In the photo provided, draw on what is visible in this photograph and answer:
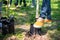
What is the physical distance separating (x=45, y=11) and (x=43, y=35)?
94cm

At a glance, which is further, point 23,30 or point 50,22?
point 50,22

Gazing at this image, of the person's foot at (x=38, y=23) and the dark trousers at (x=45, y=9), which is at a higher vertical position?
the dark trousers at (x=45, y=9)

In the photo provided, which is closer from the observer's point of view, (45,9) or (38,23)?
(38,23)

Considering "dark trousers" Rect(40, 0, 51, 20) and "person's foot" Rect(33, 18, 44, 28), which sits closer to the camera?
"person's foot" Rect(33, 18, 44, 28)

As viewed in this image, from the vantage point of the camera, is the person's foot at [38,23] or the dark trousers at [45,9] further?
the dark trousers at [45,9]

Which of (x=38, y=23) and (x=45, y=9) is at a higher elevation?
(x=45, y=9)

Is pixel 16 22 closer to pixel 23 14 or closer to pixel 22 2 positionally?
pixel 23 14

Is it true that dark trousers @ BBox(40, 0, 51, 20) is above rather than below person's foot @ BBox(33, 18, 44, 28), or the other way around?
above

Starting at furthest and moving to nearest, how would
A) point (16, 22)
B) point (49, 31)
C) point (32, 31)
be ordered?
1. point (16, 22)
2. point (49, 31)
3. point (32, 31)

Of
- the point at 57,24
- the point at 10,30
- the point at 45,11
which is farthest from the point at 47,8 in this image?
the point at 10,30

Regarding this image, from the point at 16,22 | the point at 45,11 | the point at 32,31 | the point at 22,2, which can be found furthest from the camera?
the point at 22,2

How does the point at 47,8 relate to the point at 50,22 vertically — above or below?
above

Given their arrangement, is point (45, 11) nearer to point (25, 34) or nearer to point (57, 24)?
point (57, 24)

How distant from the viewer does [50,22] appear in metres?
5.08
